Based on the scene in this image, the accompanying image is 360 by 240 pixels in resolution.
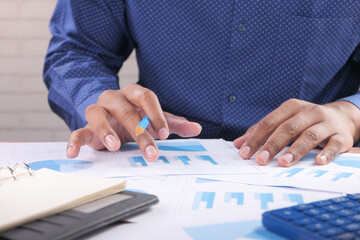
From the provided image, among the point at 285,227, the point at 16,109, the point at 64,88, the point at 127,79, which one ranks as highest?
the point at 285,227

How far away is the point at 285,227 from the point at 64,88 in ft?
2.64

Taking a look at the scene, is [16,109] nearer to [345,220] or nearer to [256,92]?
[256,92]

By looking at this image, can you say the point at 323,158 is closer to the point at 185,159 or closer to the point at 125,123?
the point at 185,159

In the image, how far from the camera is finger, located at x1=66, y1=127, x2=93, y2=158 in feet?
2.49

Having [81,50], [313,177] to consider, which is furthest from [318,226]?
[81,50]

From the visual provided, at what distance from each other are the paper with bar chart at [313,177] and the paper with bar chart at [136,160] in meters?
0.04

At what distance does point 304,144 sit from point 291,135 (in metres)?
0.03

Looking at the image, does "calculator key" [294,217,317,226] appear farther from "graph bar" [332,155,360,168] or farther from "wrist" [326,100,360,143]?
"wrist" [326,100,360,143]

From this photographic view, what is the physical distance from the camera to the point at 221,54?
1.15 metres

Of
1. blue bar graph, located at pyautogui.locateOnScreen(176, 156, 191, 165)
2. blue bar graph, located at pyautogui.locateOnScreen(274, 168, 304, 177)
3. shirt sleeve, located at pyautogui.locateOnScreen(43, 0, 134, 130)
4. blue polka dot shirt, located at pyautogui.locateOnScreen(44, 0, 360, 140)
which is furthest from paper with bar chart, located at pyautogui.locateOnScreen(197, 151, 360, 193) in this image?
shirt sleeve, located at pyautogui.locateOnScreen(43, 0, 134, 130)

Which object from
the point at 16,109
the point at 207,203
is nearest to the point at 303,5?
the point at 207,203

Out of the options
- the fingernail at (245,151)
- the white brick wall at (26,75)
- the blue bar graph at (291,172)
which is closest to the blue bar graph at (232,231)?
the blue bar graph at (291,172)

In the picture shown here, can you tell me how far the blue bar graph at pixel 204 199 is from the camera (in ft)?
1.64

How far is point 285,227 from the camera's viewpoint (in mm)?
400
